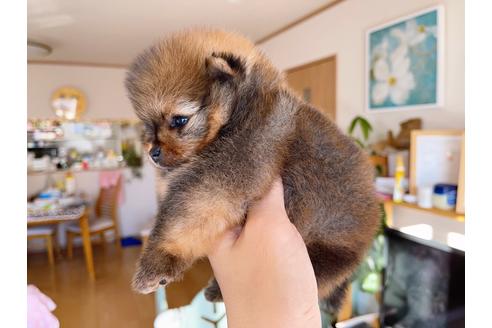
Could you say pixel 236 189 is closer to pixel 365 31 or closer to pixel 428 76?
pixel 428 76

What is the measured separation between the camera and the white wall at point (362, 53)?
2.02 meters

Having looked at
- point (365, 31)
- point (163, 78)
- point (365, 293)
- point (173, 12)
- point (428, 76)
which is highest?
point (173, 12)

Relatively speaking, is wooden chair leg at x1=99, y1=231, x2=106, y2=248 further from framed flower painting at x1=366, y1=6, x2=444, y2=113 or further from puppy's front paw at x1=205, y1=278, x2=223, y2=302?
puppy's front paw at x1=205, y1=278, x2=223, y2=302

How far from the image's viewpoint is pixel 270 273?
71 centimetres

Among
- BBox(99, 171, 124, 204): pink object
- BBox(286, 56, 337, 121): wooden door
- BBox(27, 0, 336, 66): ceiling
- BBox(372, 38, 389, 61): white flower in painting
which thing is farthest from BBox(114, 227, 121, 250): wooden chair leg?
BBox(372, 38, 389, 61): white flower in painting

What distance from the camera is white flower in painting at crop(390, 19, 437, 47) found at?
215cm

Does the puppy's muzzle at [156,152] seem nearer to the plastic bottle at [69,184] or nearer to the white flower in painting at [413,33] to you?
the white flower in painting at [413,33]

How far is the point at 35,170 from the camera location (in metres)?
4.93

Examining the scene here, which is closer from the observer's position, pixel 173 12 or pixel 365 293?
pixel 365 293

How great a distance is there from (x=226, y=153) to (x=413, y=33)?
6.90ft

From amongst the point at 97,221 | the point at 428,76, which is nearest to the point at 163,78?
the point at 428,76

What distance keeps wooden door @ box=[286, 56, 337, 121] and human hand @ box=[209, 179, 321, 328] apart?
7.89 feet

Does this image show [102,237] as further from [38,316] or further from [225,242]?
[225,242]

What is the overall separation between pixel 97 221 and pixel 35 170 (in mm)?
1239
